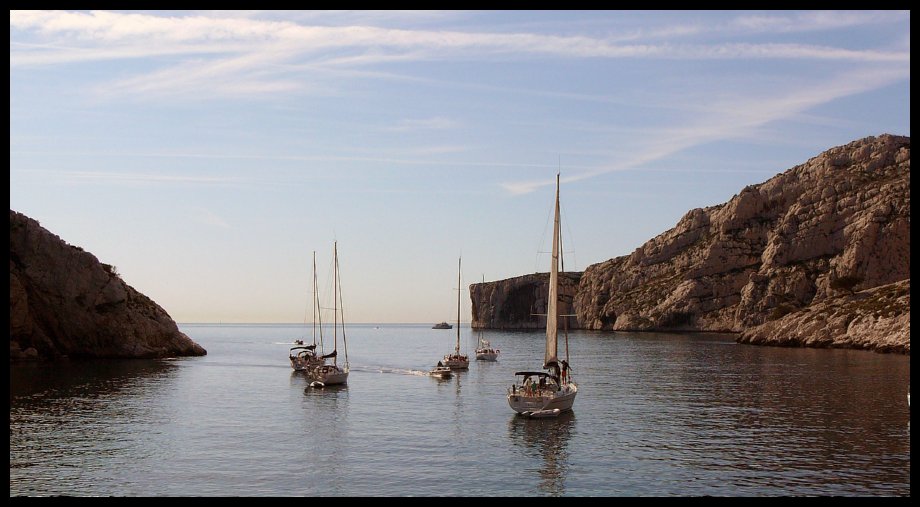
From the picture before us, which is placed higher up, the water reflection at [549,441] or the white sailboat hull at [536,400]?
the white sailboat hull at [536,400]

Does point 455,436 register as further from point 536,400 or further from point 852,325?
point 852,325

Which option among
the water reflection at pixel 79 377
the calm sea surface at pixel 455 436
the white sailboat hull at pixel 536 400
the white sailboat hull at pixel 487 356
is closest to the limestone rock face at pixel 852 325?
→ the calm sea surface at pixel 455 436

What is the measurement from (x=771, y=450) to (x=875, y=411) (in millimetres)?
20253

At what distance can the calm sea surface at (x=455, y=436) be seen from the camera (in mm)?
40531

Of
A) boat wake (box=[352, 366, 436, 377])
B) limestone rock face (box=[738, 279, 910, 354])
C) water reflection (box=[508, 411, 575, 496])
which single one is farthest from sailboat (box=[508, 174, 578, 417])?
limestone rock face (box=[738, 279, 910, 354])

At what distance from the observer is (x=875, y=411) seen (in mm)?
63438

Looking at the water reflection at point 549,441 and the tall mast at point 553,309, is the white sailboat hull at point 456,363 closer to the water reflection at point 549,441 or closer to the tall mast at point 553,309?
the water reflection at point 549,441

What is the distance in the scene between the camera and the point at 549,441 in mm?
52344

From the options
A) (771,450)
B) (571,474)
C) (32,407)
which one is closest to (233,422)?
(32,407)

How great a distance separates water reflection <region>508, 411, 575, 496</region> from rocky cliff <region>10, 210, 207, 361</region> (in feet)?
280

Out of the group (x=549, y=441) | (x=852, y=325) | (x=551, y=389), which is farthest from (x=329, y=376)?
(x=852, y=325)

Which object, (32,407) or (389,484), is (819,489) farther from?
(32,407)

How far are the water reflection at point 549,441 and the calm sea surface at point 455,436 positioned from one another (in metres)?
0.15
